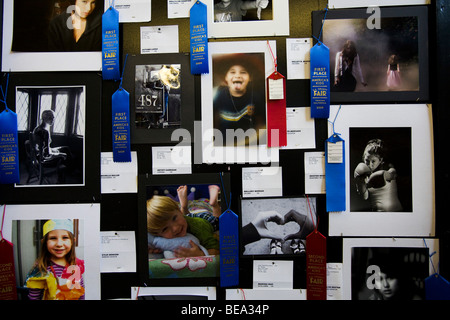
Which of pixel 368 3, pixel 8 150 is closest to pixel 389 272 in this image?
pixel 368 3

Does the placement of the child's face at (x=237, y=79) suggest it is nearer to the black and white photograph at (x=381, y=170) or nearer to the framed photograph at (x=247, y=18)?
the framed photograph at (x=247, y=18)

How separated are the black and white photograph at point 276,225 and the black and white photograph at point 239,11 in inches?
25.1

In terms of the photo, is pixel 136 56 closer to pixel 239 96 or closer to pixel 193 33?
pixel 193 33

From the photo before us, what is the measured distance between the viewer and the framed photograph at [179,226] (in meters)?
1.12

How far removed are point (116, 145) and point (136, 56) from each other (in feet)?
1.06

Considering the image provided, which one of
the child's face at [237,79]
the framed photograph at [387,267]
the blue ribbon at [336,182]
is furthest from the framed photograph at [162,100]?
the framed photograph at [387,267]

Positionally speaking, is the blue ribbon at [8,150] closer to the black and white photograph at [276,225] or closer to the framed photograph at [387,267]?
the black and white photograph at [276,225]

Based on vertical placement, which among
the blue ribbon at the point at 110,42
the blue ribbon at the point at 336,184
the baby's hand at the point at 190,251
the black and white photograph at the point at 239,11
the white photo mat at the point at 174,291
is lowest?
the white photo mat at the point at 174,291

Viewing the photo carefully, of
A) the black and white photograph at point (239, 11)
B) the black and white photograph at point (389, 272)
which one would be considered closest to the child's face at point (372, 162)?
the black and white photograph at point (389, 272)

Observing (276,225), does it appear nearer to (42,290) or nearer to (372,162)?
(372,162)

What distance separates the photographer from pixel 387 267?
1.10m

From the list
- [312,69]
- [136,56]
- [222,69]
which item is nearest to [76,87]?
[136,56]

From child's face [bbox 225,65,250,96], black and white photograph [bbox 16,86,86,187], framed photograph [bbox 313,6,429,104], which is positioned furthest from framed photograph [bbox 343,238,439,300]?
black and white photograph [bbox 16,86,86,187]

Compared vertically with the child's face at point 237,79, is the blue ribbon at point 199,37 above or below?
above
